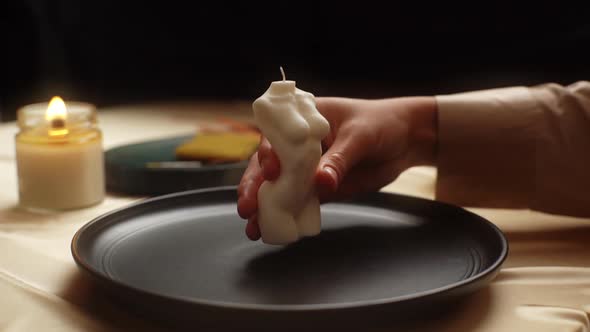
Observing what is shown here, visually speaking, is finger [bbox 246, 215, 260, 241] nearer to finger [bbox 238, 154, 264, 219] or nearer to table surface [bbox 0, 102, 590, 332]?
finger [bbox 238, 154, 264, 219]

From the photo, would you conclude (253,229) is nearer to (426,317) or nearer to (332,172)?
(332,172)

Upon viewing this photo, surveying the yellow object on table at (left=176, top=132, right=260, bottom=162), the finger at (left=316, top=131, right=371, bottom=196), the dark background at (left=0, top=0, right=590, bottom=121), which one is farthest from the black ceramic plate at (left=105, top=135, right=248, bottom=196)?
the dark background at (left=0, top=0, right=590, bottom=121)

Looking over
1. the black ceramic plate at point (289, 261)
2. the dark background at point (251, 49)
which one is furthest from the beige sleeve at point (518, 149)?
the dark background at point (251, 49)

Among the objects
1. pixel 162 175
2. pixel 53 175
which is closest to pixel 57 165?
pixel 53 175

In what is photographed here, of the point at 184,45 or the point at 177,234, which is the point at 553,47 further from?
the point at 177,234

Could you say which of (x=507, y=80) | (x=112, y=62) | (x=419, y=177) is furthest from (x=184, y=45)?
(x=419, y=177)

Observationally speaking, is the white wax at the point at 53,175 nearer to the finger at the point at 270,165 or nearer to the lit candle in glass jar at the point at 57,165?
the lit candle in glass jar at the point at 57,165
